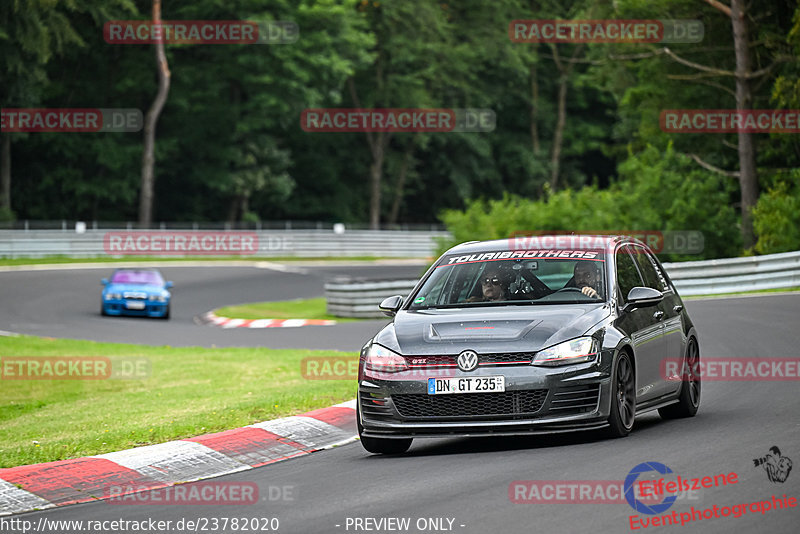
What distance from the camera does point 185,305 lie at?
35594 mm

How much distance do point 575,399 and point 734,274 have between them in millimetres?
20158

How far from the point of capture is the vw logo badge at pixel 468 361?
350 inches

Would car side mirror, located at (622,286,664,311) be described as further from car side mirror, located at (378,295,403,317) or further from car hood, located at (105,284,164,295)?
car hood, located at (105,284,164,295)

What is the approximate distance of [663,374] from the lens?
34.0 feet

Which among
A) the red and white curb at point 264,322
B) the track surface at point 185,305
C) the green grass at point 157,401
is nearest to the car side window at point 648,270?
the green grass at point 157,401

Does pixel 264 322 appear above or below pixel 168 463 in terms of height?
below

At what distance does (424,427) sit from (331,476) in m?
0.86

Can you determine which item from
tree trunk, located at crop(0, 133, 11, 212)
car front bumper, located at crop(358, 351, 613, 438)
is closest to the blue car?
car front bumper, located at crop(358, 351, 613, 438)

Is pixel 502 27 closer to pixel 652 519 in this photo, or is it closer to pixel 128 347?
pixel 128 347

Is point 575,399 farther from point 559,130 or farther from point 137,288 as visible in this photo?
point 559,130

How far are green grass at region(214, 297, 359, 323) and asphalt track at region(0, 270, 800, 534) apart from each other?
19.9 m

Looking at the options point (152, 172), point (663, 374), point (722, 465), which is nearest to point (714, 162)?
point (152, 172)

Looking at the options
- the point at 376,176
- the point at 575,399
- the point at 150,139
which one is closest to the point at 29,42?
the point at 150,139

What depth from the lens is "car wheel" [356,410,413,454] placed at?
372 inches
